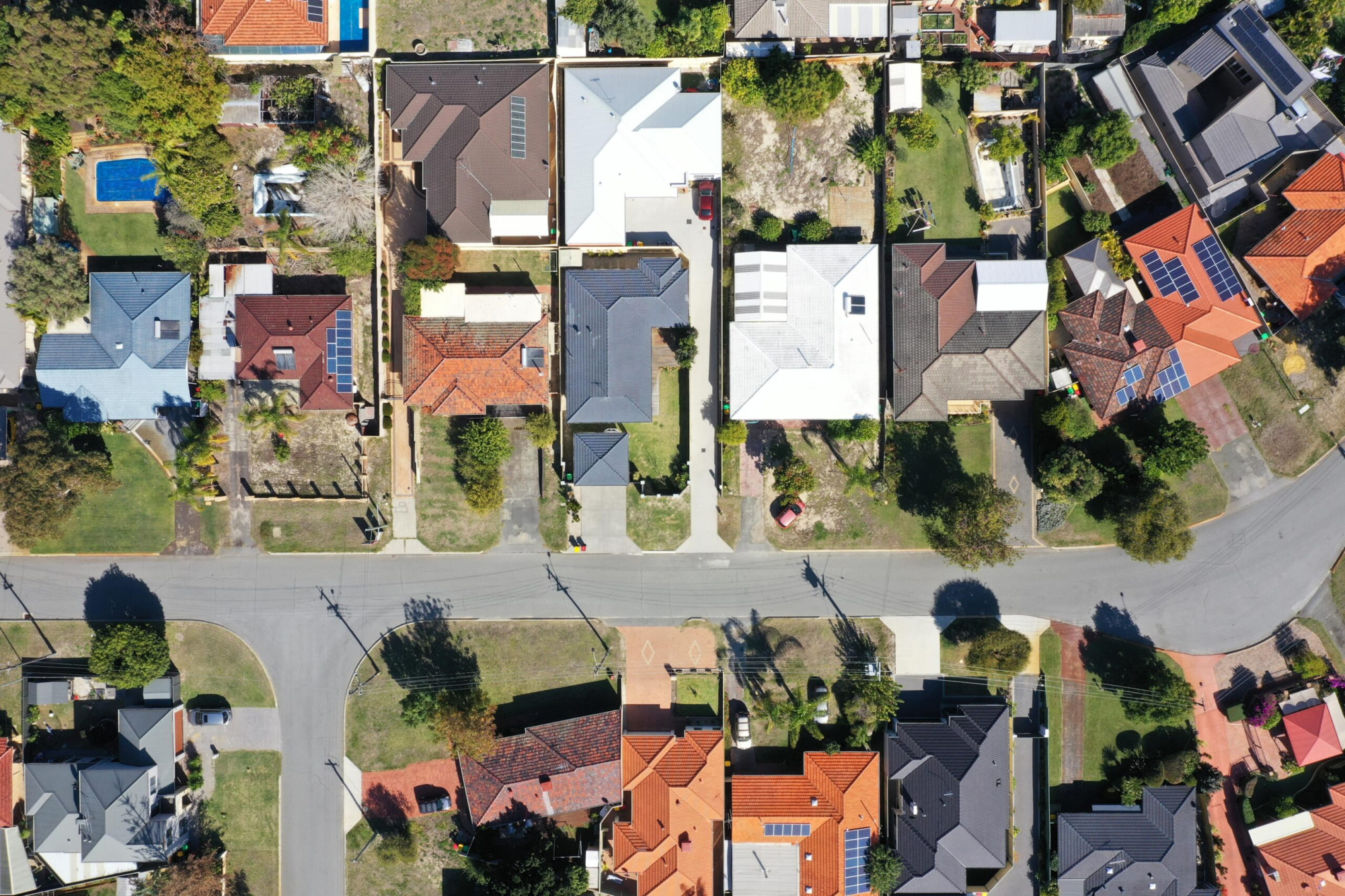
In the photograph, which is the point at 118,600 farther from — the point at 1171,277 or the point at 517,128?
the point at 1171,277

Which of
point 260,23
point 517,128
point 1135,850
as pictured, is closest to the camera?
point 260,23

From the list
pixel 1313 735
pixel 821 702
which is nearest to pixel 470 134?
pixel 821 702

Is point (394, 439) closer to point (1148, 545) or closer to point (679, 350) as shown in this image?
point (679, 350)

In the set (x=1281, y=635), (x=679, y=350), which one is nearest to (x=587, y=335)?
(x=679, y=350)

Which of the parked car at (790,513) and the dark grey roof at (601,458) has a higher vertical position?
the dark grey roof at (601,458)

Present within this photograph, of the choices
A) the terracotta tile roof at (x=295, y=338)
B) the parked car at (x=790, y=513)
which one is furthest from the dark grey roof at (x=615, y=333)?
the terracotta tile roof at (x=295, y=338)

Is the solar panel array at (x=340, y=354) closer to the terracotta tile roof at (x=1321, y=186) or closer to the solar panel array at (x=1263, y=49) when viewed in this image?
the solar panel array at (x=1263, y=49)
